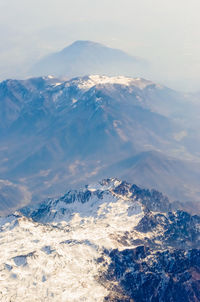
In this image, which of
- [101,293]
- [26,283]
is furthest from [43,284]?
[101,293]

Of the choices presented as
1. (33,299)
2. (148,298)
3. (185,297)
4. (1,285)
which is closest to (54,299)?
(33,299)

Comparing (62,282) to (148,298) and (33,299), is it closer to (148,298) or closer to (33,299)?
(33,299)

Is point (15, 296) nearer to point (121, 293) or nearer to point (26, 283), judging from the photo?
point (26, 283)

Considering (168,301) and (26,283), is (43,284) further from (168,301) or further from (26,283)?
(168,301)

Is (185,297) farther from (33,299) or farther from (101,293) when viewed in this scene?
(33,299)

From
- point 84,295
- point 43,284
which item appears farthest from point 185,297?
point 43,284

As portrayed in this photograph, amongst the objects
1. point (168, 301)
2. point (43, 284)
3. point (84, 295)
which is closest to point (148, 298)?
point (168, 301)
